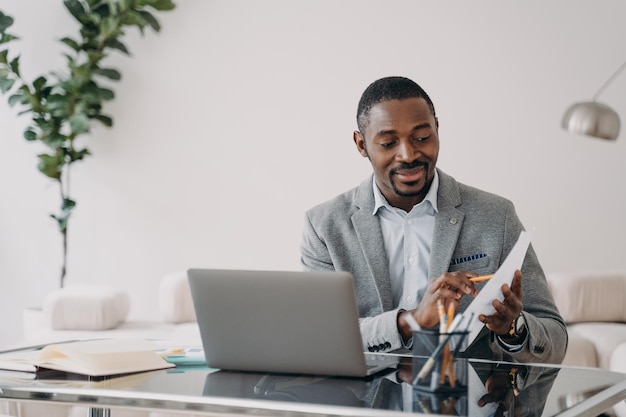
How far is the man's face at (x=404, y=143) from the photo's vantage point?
7.19ft

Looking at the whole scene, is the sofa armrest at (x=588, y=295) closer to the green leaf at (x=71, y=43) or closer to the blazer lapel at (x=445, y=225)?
the blazer lapel at (x=445, y=225)

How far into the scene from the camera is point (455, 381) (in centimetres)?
144

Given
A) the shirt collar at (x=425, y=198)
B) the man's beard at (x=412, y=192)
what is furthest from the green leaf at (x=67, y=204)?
the man's beard at (x=412, y=192)

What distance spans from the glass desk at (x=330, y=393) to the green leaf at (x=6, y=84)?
2910 millimetres

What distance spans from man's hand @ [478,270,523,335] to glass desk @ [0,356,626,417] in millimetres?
103

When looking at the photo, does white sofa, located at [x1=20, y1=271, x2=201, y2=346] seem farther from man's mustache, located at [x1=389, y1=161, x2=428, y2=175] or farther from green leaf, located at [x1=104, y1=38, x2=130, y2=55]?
man's mustache, located at [x1=389, y1=161, x2=428, y2=175]

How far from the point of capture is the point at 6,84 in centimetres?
430

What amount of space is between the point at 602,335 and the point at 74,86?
2681mm

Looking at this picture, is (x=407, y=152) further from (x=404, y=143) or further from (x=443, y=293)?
(x=443, y=293)

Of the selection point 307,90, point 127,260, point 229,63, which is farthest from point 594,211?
point 127,260

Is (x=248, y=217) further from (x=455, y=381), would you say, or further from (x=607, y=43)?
(x=455, y=381)

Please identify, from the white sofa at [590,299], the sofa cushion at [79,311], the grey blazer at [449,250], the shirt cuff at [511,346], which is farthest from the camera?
the sofa cushion at [79,311]

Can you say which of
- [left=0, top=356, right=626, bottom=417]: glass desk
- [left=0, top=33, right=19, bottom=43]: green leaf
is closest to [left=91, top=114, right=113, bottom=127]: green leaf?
[left=0, top=33, right=19, bottom=43]: green leaf

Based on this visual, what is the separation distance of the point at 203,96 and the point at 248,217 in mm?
654
